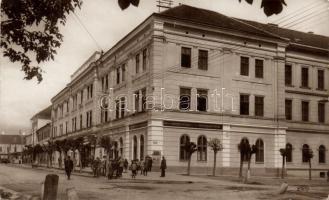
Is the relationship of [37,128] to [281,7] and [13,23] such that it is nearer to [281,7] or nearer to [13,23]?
[13,23]

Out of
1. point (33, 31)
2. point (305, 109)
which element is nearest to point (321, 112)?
point (305, 109)

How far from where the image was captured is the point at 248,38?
38562 millimetres

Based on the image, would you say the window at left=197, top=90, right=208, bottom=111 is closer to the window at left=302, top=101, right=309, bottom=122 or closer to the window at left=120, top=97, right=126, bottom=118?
the window at left=120, top=97, right=126, bottom=118

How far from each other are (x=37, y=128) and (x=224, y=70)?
5215 centimetres

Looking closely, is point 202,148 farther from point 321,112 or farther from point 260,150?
point 321,112

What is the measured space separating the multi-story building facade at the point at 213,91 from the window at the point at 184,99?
0.08 metres

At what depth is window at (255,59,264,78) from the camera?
39.3 meters

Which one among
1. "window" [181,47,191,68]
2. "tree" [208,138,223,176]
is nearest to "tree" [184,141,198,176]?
"tree" [208,138,223,176]

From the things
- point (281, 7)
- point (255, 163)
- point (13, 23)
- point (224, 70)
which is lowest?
point (255, 163)

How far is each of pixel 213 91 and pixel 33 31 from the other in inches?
1050

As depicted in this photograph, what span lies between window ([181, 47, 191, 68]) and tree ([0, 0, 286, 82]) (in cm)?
2482

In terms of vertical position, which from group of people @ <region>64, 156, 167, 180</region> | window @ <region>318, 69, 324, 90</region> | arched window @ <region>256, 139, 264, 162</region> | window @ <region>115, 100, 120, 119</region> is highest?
window @ <region>318, 69, 324, 90</region>

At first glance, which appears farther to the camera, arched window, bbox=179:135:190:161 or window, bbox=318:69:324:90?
window, bbox=318:69:324:90

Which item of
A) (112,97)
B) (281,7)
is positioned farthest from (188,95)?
(281,7)
